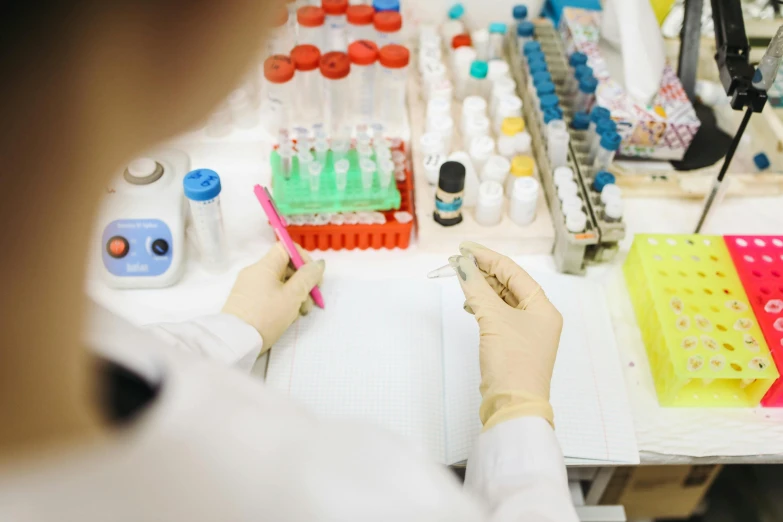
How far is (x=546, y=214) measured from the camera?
4.23ft

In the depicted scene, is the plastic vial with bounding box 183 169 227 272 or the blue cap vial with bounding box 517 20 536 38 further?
the blue cap vial with bounding box 517 20 536 38

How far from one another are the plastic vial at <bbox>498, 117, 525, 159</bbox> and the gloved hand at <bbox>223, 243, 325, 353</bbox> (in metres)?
0.50

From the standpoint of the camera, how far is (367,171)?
4.14 feet

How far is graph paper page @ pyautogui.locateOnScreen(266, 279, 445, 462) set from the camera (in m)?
1.01

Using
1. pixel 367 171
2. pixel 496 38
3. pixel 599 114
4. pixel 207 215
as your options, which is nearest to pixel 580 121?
pixel 599 114

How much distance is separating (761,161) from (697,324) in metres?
0.69

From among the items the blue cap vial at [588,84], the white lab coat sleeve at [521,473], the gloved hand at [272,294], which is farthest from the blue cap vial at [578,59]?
the white lab coat sleeve at [521,473]

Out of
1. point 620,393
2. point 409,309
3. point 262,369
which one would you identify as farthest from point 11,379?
point 620,393

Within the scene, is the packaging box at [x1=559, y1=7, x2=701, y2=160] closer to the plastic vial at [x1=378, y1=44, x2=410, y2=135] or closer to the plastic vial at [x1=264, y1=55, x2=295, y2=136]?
the plastic vial at [x1=378, y1=44, x2=410, y2=135]

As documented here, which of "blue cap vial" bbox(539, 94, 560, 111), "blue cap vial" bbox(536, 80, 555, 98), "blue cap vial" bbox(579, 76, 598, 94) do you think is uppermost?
"blue cap vial" bbox(579, 76, 598, 94)

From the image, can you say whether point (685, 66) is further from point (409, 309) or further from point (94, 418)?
point (94, 418)

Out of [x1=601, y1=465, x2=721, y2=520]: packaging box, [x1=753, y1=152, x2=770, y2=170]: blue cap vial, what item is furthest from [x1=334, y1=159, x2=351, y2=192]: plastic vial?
[x1=753, y1=152, x2=770, y2=170]: blue cap vial

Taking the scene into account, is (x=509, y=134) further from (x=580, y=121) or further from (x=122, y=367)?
(x=122, y=367)

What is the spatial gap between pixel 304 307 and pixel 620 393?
0.58 m
